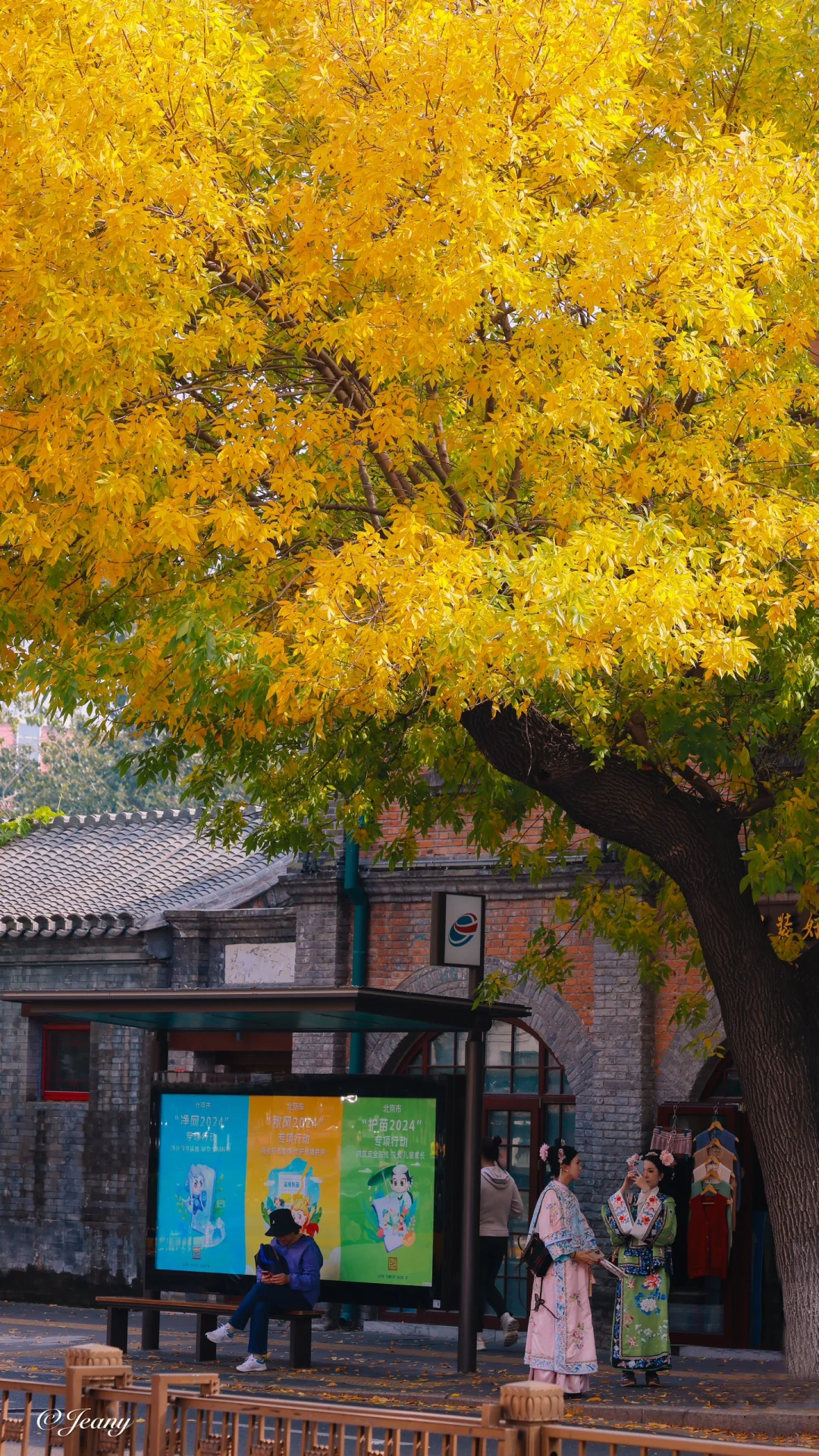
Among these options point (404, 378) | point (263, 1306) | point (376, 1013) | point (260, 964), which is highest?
point (404, 378)

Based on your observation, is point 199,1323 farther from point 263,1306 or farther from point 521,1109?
point 521,1109

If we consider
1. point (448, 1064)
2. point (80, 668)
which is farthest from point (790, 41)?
point (448, 1064)

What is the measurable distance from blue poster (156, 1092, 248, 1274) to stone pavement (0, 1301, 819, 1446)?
2.63 ft

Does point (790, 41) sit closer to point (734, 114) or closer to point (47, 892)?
point (734, 114)

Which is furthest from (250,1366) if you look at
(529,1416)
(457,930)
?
(529,1416)

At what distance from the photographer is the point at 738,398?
11141 mm

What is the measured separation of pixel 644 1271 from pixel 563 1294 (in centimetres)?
94

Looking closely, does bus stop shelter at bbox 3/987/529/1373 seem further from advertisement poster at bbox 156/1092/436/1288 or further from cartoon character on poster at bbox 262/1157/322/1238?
cartoon character on poster at bbox 262/1157/322/1238

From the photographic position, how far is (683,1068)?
16.7m

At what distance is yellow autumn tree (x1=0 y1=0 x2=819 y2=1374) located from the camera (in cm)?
977

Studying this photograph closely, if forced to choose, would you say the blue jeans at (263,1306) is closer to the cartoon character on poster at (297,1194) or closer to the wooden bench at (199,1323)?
the wooden bench at (199,1323)

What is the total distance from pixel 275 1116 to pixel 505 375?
6.89 meters

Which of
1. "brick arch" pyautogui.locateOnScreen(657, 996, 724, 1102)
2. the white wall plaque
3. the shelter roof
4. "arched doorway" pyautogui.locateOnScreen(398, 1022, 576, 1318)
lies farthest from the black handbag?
the white wall plaque

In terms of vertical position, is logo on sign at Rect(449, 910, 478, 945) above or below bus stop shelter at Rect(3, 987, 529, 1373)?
above
